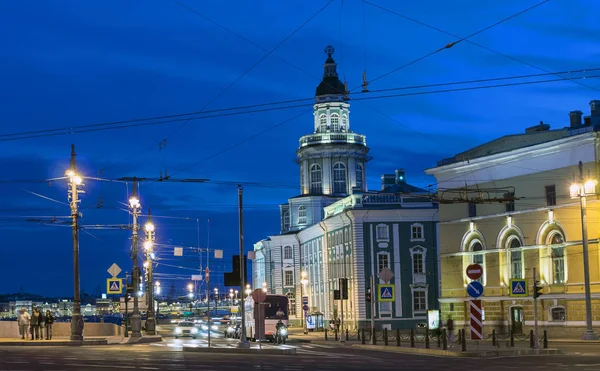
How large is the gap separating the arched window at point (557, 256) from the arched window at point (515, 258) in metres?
2.73

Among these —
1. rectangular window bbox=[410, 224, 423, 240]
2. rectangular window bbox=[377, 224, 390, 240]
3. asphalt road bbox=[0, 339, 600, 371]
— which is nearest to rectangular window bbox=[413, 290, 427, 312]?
rectangular window bbox=[410, 224, 423, 240]

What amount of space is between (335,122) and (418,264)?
31313 millimetres

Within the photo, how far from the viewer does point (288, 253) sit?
414ft

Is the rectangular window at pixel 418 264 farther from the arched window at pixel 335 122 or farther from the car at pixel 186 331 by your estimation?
the arched window at pixel 335 122

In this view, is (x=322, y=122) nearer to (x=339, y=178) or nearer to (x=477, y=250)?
(x=339, y=178)

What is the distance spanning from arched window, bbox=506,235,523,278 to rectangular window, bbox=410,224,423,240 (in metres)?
27.8

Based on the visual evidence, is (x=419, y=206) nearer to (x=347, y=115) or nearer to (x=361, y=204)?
(x=361, y=204)

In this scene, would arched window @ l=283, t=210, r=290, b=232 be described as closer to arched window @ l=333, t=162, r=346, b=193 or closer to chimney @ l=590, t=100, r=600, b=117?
arched window @ l=333, t=162, r=346, b=193

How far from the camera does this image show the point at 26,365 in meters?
30.1

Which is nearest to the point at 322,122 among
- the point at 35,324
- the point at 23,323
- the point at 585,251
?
the point at 585,251

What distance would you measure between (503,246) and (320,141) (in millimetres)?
54929

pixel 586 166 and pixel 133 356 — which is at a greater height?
pixel 586 166

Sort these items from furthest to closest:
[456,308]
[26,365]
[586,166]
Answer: [456,308] < [586,166] < [26,365]

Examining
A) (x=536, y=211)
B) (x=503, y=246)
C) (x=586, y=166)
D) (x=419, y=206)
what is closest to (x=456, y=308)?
(x=503, y=246)
